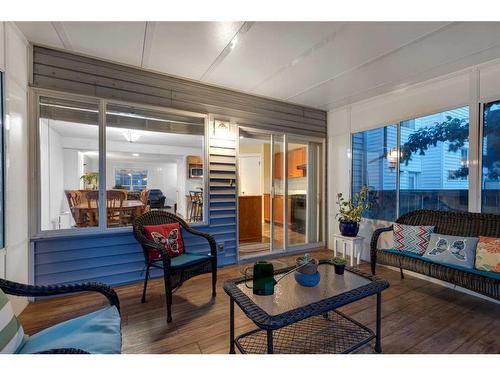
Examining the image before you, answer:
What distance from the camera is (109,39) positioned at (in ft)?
7.59

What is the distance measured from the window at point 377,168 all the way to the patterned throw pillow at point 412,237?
67cm

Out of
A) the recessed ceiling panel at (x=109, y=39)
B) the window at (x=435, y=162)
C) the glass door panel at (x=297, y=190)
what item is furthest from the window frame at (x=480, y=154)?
the recessed ceiling panel at (x=109, y=39)

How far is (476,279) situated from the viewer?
210cm

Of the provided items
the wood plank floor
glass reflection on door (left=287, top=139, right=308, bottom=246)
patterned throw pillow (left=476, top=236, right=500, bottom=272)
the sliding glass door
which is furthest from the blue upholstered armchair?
glass reflection on door (left=287, top=139, right=308, bottom=246)

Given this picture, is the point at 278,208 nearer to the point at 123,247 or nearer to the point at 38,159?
the point at 123,247

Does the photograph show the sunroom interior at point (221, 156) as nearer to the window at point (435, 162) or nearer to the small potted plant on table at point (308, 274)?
the window at point (435, 162)

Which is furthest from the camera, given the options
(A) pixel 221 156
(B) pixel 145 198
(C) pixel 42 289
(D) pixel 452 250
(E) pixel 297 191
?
(E) pixel 297 191

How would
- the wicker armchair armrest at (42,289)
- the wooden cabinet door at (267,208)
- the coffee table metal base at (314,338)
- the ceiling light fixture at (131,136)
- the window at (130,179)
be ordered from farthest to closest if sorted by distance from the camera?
the wooden cabinet door at (267,208)
the window at (130,179)
the ceiling light fixture at (131,136)
the coffee table metal base at (314,338)
the wicker armchair armrest at (42,289)

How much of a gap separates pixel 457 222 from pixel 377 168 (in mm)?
1365

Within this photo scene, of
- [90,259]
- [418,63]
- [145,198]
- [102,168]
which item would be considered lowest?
[90,259]

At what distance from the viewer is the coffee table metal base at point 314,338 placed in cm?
172

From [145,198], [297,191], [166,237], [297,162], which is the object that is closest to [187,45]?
[166,237]
